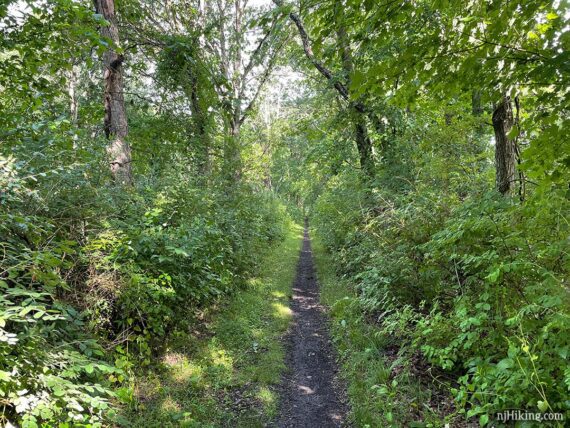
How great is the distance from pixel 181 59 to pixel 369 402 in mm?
8125

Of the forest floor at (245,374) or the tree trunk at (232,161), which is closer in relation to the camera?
the forest floor at (245,374)

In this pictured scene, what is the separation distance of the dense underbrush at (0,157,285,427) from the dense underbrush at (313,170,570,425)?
133 inches

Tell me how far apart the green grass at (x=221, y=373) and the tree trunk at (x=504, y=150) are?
4818mm

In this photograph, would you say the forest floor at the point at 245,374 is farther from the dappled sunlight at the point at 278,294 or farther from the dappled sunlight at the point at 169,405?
the dappled sunlight at the point at 278,294

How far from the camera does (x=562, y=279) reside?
9.90ft

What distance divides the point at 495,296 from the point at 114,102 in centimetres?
772

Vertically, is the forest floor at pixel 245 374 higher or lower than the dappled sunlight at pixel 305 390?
higher

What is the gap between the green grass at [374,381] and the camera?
3939mm

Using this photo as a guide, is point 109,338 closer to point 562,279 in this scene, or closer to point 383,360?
point 383,360

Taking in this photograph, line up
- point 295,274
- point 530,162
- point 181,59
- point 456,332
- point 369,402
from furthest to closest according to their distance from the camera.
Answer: point 295,274, point 181,59, point 369,402, point 456,332, point 530,162

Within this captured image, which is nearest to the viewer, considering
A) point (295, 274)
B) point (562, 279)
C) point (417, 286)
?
point (562, 279)

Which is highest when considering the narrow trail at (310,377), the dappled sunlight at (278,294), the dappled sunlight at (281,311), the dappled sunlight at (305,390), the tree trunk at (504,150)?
the tree trunk at (504,150)

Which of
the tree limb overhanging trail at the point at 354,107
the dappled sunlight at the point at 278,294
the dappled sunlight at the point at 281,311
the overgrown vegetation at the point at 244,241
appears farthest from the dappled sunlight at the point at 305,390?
the tree limb overhanging trail at the point at 354,107

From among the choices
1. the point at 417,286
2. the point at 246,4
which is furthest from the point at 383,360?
the point at 246,4
